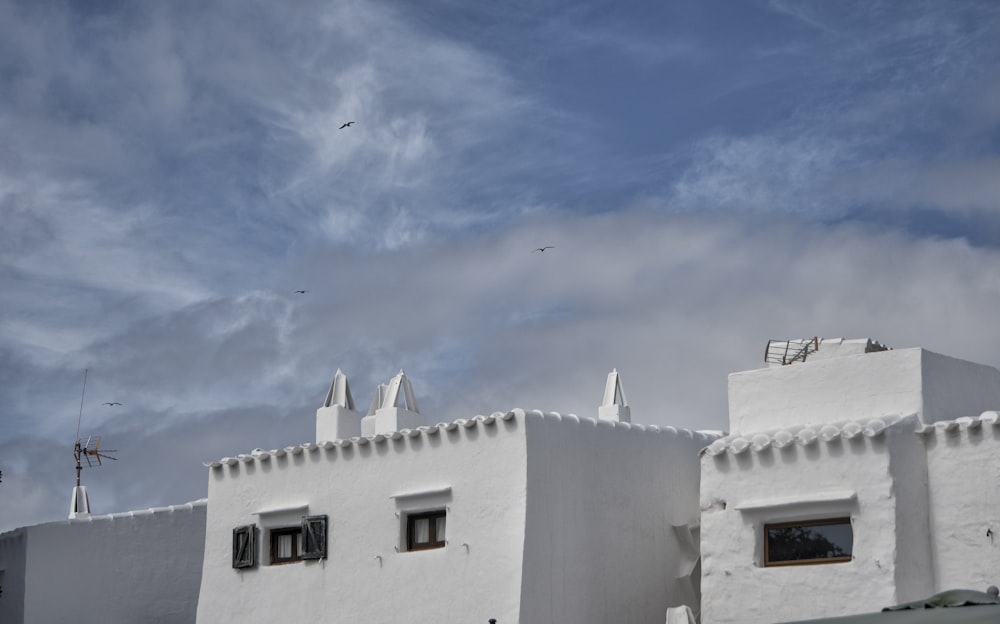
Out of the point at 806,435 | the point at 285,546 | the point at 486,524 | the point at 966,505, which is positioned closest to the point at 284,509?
the point at 285,546

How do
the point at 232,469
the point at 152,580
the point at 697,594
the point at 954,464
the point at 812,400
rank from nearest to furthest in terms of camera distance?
1. the point at 954,464
2. the point at 812,400
3. the point at 697,594
4. the point at 232,469
5. the point at 152,580

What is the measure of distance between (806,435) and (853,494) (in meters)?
1.13

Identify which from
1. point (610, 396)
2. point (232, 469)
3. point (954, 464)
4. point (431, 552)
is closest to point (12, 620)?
point (232, 469)

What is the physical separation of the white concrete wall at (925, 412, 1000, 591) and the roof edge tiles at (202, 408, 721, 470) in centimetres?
547

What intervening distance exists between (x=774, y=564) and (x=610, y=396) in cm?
707

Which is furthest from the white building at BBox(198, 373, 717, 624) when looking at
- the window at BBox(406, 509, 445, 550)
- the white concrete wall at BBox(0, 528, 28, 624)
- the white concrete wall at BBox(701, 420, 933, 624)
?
the white concrete wall at BBox(0, 528, 28, 624)

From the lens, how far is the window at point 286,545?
80.6ft

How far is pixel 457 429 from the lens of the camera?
73.5 ft

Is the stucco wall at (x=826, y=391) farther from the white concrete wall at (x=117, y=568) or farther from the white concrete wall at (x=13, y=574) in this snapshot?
the white concrete wall at (x=13, y=574)

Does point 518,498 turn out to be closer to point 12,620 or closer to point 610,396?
point 610,396

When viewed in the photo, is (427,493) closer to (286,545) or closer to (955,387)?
(286,545)

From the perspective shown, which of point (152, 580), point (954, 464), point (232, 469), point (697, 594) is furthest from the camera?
point (152, 580)

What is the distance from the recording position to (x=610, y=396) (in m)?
26.4

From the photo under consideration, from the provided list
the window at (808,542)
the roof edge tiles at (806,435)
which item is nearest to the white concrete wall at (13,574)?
the roof edge tiles at (806,435)
